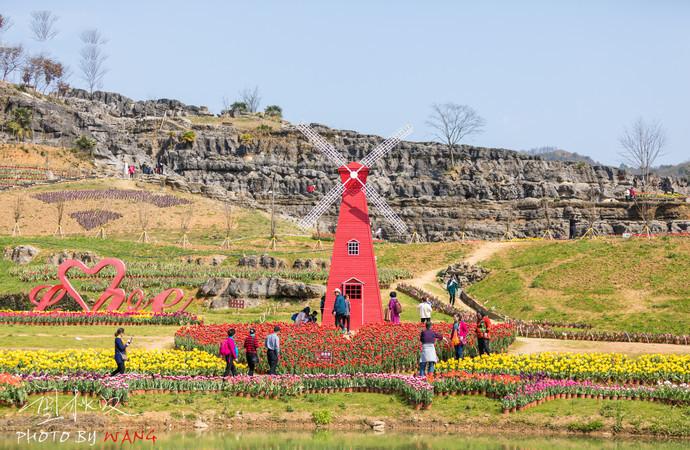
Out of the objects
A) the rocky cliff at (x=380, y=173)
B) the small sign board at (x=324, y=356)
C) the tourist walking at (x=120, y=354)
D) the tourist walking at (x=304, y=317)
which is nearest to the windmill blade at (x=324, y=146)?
the tourist walking at (x=304, y=317)

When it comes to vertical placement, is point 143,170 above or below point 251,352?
above

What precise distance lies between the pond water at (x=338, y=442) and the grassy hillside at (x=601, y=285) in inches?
720

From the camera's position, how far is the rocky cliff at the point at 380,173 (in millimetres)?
92688

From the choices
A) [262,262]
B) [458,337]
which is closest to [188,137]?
[262,262]

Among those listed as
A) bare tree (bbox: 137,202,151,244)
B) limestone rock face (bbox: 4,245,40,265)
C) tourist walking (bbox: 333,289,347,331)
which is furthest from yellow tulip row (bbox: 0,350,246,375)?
bare tree (bbox: 137,202,151,244)

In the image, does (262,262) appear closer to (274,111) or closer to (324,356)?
(324,356)

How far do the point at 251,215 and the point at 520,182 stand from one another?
37375 mm

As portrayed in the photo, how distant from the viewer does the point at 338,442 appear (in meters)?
21.5

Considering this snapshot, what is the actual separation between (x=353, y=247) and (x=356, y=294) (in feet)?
6.25

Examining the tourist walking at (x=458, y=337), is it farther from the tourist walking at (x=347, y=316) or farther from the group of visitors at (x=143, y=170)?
the group of visitors at (x=143, y=170)

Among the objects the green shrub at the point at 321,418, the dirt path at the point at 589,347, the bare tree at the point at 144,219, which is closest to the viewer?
the green shrub at the point at 321,418

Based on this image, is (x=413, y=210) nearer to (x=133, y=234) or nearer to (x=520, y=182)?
(x=520, y=182)

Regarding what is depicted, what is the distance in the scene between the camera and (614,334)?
1437 inches

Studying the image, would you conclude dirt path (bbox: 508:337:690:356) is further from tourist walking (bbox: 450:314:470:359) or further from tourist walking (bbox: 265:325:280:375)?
tourist walking (bbox: 265:325:280:375)
